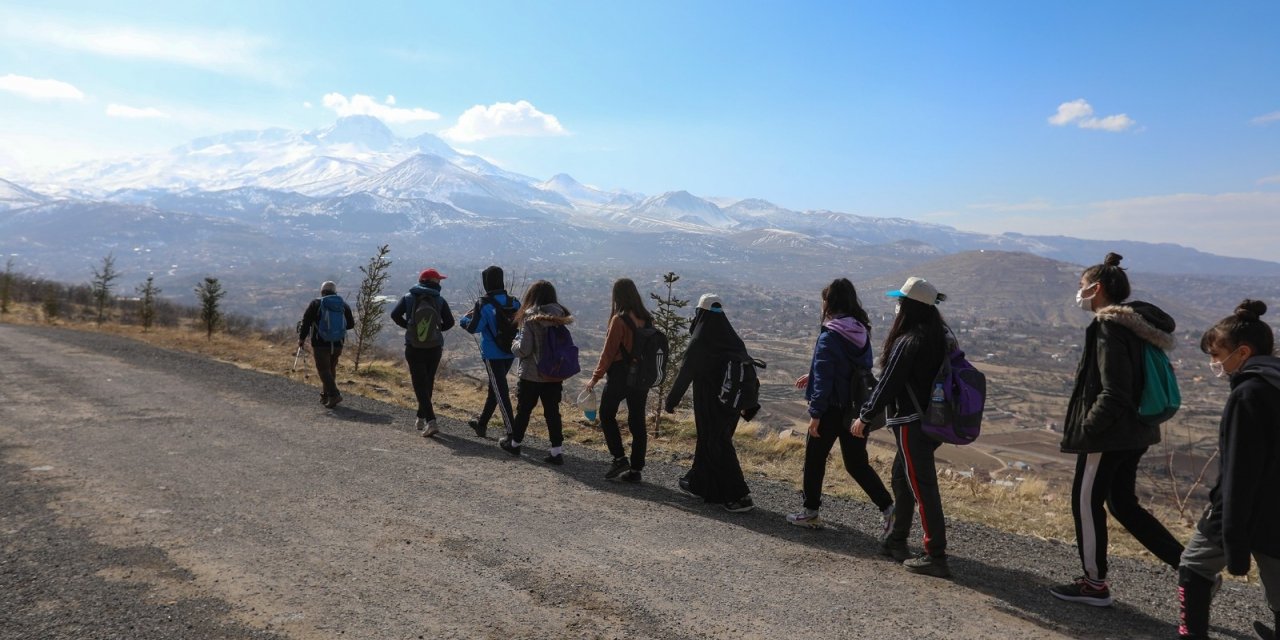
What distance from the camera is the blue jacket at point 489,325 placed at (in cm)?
789

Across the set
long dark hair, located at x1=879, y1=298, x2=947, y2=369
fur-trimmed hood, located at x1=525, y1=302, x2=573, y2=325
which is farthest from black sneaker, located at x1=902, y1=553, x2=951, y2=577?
fur-trimmed hood, located at x1=525, y1=302, x2=573, y2=325

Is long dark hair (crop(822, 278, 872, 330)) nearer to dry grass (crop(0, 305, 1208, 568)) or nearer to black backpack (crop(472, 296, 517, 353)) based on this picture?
dry grass (crop(0, 305, 1208, 568))

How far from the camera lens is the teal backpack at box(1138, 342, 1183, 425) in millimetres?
3992

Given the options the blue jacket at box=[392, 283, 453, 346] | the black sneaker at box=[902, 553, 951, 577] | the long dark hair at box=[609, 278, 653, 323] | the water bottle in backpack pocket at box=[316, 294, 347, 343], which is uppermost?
the long dark hair at box=[609, 278, 653, 323]

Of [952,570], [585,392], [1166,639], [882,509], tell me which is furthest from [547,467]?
[1166,639]

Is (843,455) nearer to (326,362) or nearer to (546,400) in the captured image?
(546,400)

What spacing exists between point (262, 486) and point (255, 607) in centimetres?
256

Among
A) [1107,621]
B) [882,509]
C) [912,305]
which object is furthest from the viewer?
[882,509]

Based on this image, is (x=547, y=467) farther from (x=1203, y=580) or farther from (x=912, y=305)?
(x=1203, y=580)

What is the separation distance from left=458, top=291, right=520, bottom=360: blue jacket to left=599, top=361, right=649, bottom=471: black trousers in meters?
1.82

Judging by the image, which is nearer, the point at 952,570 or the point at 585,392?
the point at 952,570

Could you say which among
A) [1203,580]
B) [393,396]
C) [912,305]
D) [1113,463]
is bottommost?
[393,396]

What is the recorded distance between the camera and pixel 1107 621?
398 centimetres

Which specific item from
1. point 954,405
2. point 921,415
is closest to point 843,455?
point 921,415
